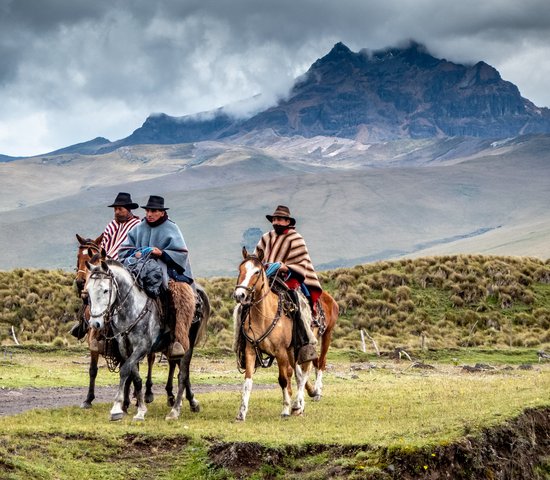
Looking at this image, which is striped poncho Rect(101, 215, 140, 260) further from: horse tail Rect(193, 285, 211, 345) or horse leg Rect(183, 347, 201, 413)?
horse leg Rect(183, 347, 201, 413)

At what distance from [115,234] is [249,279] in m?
3.64

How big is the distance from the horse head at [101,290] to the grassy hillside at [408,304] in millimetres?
19045

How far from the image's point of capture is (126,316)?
1439cm

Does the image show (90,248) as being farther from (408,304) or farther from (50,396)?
(408,304)

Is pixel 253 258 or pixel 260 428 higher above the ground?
pixel 253 258

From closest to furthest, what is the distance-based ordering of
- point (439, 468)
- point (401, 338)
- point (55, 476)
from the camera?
point (55, 476), point (439, 468), point (401, 338)

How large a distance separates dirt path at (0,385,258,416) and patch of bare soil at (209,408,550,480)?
547 centimetres

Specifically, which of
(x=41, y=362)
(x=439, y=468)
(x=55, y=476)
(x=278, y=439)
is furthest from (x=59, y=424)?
(x=41, y=362)

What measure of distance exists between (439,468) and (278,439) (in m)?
2.37

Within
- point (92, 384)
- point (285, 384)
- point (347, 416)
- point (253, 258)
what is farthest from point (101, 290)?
point (347, 416)

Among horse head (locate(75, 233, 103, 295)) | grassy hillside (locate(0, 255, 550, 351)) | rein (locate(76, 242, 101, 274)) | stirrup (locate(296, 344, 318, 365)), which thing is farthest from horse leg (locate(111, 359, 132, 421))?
grassy hillside (locate(0, 255, 550, 351))

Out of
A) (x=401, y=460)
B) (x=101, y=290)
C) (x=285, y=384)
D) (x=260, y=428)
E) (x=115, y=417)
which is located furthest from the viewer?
(x=285, y=384)

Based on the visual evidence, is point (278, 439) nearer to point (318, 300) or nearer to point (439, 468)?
→ point (439, 468)

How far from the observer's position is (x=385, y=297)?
3991 centimetres
